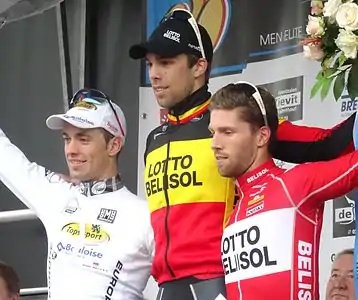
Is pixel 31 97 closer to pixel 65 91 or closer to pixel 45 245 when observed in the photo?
pixel 65 91

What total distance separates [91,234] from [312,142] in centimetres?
71

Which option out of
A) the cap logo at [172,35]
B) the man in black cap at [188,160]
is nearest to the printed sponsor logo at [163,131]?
the man in black cap at [188,160]

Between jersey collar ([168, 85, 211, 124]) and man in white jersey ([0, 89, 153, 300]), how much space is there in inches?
12.6

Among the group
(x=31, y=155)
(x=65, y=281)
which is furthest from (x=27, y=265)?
(x=65, y=281)

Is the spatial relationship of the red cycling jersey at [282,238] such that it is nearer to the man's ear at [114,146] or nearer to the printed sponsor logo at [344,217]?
the man's ear at [114,146]

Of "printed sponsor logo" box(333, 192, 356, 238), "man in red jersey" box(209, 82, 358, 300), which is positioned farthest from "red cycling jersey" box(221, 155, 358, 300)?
"printed sponsor logo" box(333, 192, 356, 238)

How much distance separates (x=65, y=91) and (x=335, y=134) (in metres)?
2.23

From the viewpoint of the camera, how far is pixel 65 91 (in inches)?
188

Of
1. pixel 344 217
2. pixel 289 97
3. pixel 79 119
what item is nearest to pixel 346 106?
pixel 289 97

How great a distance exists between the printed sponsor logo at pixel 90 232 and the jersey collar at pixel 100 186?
11 centimetres

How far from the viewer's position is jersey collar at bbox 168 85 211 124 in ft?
9.68

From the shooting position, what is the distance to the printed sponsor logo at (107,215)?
10.2 feet

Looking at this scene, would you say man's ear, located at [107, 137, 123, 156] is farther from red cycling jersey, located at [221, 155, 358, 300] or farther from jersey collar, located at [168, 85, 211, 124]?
red cycling jersey, located at [221, 155, 358, 300]

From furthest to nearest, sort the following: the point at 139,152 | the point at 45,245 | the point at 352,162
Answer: the point at 45,245 < the point at 139,152 < the point at 352,162
